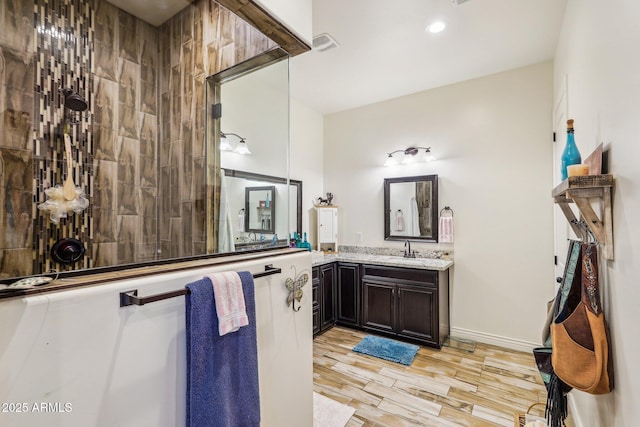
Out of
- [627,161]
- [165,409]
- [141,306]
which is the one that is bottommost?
[165,409]

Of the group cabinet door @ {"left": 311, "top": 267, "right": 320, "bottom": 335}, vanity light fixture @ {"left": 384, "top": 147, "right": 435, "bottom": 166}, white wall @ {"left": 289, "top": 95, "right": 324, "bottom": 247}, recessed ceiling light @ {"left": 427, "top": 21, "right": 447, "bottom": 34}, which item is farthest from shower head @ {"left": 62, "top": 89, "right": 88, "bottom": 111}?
vanity light fixture @ {"left": 384, "top": 147, "right": 435, "bottom": 166}

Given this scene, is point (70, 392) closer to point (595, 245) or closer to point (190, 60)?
point (595, 245)

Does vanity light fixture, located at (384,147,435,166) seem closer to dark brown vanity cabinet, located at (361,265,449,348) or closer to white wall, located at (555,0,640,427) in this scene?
dark brown vanity cabinet, located at (361,265,449,348)

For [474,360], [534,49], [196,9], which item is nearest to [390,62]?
[534,49]

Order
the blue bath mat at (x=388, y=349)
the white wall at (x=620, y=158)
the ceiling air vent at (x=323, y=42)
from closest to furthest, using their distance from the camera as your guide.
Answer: the white wall at (x=620, y=158)
the ceiling air vent at (x=323, y=42)
the blue bath mat at (x=388, y=349)

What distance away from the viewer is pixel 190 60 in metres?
2.24

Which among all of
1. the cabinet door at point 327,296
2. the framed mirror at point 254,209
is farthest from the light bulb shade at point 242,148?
the cabinet door at point 327,296

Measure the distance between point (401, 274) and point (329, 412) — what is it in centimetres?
160

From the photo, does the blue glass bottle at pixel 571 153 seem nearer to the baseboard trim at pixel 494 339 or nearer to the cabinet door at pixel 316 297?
the baseboard trim at pixel 494 339

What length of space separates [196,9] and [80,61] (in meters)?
0.90

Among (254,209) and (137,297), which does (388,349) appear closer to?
(254,209)

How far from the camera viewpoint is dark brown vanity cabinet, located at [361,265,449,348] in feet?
9.92

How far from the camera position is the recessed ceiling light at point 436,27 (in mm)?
2296

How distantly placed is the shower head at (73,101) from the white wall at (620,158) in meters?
2.89
